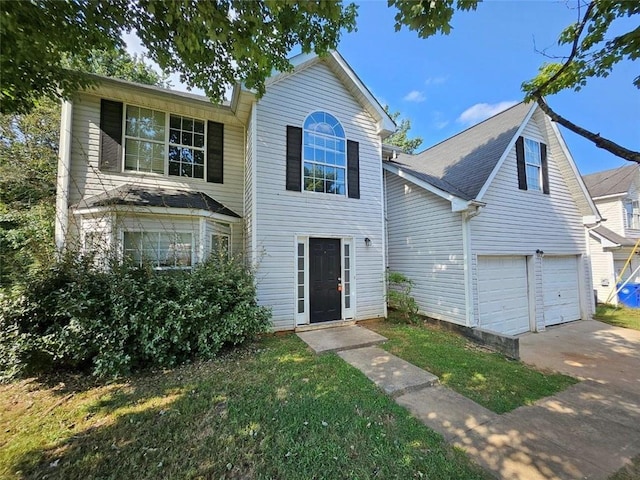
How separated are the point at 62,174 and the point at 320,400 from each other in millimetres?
7683

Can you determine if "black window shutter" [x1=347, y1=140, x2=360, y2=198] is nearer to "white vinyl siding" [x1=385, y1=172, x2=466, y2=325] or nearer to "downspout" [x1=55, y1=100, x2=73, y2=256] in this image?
"white vinyl siding" [x1=385, y1=172, x2=466, y2=325]

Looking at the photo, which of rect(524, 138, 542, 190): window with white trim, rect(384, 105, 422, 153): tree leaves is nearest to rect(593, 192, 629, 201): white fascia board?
rect(524, 138, 542, 190): window with white trim

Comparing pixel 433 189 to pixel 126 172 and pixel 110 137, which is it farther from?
pixel 110 137

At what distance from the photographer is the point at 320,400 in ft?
11.3

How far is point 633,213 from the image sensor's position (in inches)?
609

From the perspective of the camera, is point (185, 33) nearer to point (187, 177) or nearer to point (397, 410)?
point (187, 177)

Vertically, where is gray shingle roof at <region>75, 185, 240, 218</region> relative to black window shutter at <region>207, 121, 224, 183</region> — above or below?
below

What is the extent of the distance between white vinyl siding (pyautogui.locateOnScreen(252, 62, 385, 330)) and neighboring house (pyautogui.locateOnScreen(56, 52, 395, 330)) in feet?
0.09

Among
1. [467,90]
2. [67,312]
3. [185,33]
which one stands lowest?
[67,312]

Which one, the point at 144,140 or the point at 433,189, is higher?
the point at 144,140

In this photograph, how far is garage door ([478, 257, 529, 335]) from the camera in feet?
24.1

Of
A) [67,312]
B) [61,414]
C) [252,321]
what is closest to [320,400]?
[252,321]

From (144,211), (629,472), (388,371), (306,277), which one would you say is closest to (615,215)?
(629,472)

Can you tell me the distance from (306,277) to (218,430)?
4248mm
